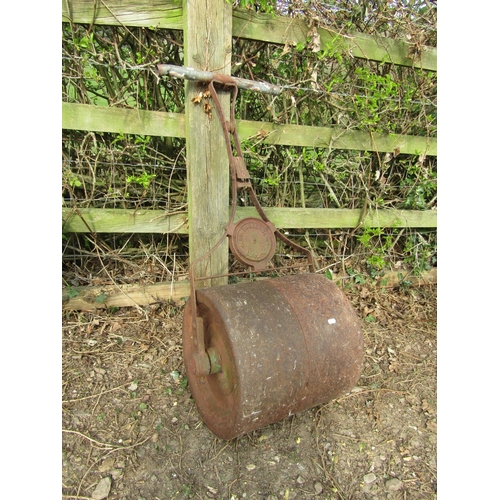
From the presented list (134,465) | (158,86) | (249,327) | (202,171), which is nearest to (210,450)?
(134,465)

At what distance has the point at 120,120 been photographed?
2111 millimetres

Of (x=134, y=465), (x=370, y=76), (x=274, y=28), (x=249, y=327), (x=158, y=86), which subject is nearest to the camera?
(x=249, y=327)

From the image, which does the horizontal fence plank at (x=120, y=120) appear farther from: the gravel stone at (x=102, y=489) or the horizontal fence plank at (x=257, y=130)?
the gravel stone at (x=102, y=489)

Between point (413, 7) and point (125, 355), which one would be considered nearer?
point (125, 355)

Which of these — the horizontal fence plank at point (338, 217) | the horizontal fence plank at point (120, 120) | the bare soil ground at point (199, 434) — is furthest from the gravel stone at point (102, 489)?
the horizontal fence plank at point (120, 120)

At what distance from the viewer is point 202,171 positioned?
212 centimetres

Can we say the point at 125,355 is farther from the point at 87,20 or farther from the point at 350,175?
the point at 350,175

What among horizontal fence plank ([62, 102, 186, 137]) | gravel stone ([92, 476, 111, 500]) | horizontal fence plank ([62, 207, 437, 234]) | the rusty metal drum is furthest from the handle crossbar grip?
gravel stone ([92, 476, 111, 500])

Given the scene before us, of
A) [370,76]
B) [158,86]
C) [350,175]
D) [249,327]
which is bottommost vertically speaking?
[249,327]

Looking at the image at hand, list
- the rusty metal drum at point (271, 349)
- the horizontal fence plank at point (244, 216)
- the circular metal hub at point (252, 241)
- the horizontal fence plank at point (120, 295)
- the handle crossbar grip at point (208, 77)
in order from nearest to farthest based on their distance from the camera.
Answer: the rusty metal drum at point (271, 349) → the circular metal hub at point (252, 241) → the handle crossbar grip at point (208, 77) → the horizontal fence plank at point (244, 216) → the horizontal fence plank at point (120, 295)

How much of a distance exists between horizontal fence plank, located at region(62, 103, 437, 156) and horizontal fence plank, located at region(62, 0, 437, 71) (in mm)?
485

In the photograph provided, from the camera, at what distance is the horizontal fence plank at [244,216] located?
7.41 ft

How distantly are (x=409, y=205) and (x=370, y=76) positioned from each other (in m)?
1.12

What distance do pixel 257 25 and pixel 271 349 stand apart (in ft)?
6.27
